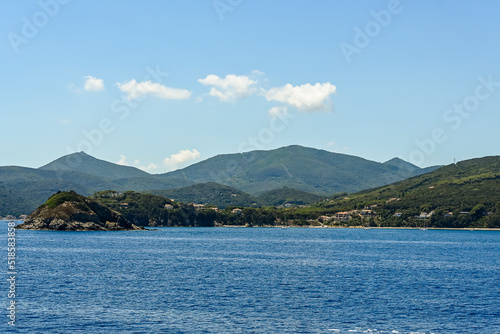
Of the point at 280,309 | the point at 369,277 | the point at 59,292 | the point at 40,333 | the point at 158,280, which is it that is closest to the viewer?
the point at 40,333

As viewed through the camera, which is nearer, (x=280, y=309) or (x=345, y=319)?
(x=345, y=319)

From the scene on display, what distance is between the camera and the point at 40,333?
46938 mm

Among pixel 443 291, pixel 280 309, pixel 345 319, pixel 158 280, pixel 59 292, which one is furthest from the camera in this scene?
pixel 158 280

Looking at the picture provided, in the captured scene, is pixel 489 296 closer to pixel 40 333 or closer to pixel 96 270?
pixel 40 333

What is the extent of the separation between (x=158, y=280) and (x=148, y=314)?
2498cm

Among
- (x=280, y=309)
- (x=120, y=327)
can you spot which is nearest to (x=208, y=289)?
(x=280, y=309)

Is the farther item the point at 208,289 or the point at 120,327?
the point at 208,289

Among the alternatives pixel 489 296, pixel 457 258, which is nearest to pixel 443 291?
pixel 489 296

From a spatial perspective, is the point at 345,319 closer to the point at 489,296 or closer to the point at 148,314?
the point at 148,314

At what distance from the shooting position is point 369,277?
3410 inches

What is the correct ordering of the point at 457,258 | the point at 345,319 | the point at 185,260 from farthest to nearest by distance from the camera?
the point at 457,258, the point at 185,260, the point at 345,319

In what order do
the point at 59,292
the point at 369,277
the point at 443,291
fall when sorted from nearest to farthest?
the point at 59,292, the point at 443,291, the point at 369,277

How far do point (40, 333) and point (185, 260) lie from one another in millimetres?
67173

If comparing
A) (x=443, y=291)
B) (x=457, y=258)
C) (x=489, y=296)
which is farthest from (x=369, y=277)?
(x=457, y=258)
